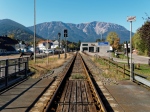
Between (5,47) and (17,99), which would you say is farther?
(5,47)

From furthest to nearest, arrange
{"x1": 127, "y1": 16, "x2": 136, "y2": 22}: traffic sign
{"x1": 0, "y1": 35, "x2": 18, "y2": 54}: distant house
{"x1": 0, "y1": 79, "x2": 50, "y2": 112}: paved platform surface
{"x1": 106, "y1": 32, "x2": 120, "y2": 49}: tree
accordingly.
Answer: {"x1": 106, "y1": 32, "x2": 120, "y2": 49}: tree < {"x1": 0, "y1": 35, "x2": 18, "y2": 54}: distant house < {"x1": 127, "y1": 16, "x2": 136, "y2": 22}: traffic sign < {"x1": 0, "y1": 79, "x2": 50, "y2": 112}: paved platform surface

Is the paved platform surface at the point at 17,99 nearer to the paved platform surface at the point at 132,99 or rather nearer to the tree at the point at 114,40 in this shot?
the paved platform surface at the point at 132,99

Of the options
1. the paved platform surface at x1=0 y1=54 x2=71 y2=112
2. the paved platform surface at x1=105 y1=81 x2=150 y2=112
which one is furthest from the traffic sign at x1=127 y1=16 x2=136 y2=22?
the paved platform surface at x1=0 y1=54 x2=71 y2=112

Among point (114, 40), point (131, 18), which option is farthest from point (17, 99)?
point (114, 40)

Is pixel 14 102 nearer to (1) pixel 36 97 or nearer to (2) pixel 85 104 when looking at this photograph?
(1) pixel 36 97

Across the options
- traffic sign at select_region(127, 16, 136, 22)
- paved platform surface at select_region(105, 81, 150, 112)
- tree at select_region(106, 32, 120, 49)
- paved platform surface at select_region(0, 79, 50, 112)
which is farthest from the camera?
tree at select_region(106, 32, 120, 49)

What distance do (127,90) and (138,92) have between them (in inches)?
A: 28.9

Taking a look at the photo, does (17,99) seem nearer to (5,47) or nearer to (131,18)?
(131,18)

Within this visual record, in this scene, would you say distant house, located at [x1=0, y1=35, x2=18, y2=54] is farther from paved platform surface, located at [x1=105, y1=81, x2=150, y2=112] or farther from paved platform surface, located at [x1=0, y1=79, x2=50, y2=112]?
paved platform surface, located at [x1=105, y1=81, x2=150, y2=112]

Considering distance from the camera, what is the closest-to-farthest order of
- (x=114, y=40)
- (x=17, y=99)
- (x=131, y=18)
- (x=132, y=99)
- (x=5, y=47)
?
(x=17, y=99), (x=132, y=99), (x=131, y=18), (x=5, y=47), (x=114, y=40)

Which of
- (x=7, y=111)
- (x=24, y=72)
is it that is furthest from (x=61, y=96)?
(x=24, y=72)

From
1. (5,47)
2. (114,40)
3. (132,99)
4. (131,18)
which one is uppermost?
(114,40)

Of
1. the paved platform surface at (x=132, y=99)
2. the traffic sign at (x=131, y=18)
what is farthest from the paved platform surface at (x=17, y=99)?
the traffic sign at (x=131, y=18)

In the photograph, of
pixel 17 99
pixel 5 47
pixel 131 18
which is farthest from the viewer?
pixel 5 47
